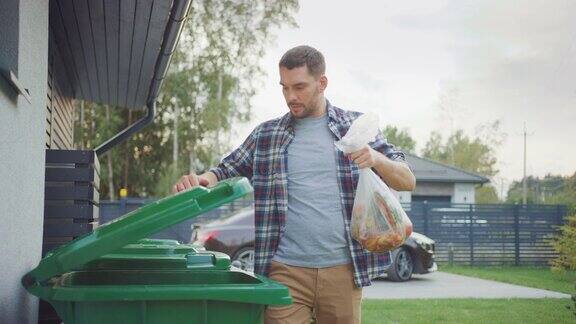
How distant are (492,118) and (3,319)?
53500 mm

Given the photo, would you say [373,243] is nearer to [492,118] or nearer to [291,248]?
[291,248]

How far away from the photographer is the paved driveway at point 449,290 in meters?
10.5

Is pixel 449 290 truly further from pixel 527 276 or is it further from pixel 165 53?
pixel 165 53

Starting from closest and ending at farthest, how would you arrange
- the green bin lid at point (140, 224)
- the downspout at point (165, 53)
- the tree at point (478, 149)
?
1. the green bin lid at point (140, 224)
2. the downspout at point (165, 53)
3. the tree at point (478, 149)

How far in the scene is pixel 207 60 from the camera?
32219 millimetres

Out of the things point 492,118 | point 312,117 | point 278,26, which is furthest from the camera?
point 492,118

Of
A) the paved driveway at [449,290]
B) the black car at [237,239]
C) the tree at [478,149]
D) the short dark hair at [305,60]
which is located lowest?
the paved driveway at [449,290]

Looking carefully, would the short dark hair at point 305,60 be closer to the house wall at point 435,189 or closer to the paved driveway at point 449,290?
the paved driveway at point 449,290

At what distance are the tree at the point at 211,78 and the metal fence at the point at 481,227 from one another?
47.6ft

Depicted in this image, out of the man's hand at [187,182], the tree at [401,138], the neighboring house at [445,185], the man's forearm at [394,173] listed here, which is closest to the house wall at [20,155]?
the man's hand at [187,182]

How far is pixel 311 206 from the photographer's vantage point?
11.1 feet

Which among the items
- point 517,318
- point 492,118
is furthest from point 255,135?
point 492,118

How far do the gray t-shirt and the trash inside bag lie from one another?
12 centimetres

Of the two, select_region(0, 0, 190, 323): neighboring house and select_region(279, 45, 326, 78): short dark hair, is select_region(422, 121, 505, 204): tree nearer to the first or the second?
select_region(0, 0, 190, 323): neighboring house
